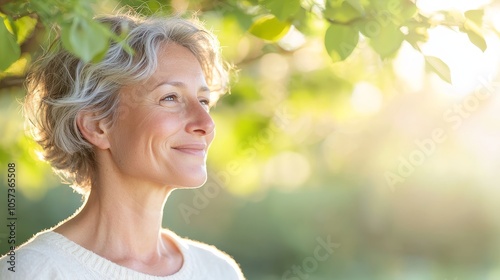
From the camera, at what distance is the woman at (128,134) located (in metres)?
1.87

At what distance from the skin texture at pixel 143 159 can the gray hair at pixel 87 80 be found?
0.03 metres

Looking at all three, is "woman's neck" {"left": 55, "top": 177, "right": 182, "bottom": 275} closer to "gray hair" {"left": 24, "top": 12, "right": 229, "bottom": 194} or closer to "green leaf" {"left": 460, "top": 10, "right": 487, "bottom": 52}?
"gray hair" {"left": 24, "top": 12, "right": 229, "bottom": 194}

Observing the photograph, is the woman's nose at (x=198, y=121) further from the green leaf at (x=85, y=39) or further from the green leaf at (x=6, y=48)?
the green leaf at (x=85, y=39)

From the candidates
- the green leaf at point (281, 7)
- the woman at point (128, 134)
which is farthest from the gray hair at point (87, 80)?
the green leaf at point (281, 7)

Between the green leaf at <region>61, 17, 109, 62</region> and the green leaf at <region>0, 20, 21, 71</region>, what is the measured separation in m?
0.26

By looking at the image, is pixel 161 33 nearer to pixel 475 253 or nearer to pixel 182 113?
pixel 182 113

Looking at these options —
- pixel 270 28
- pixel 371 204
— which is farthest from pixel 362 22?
pixel 371 204

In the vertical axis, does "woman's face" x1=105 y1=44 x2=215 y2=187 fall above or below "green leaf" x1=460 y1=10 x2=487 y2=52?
below

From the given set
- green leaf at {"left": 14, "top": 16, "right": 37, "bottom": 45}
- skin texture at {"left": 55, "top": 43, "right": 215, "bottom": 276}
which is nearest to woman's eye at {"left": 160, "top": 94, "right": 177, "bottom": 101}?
skin texture at {"left": 55, "top": 43, "right": 215, "bottom": 276}

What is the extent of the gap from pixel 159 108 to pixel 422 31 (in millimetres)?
639

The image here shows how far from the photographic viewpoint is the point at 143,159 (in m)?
1.88

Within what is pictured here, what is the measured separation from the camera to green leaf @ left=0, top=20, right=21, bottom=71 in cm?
127

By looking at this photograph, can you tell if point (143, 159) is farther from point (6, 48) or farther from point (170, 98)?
point (6, 48)

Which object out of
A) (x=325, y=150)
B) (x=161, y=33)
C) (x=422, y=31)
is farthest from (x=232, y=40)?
(x=325, y=150)
